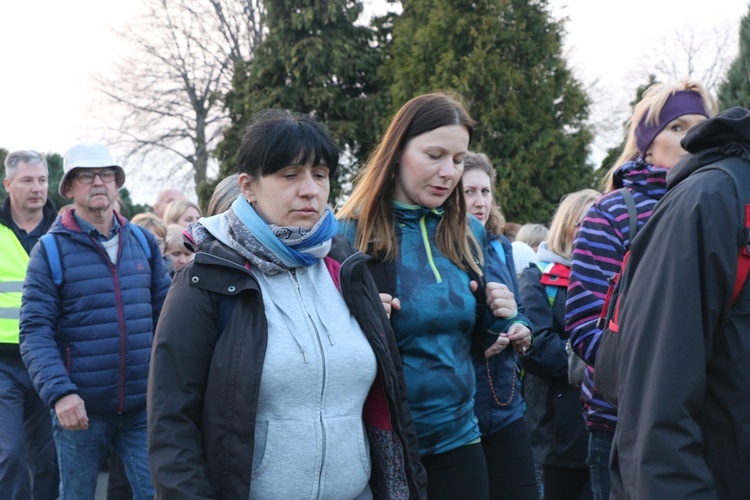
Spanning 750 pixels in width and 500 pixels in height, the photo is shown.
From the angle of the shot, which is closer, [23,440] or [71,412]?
[71,412]

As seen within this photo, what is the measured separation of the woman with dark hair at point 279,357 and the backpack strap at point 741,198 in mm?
1091

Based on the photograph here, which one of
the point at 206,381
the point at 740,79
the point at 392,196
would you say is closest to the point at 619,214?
the point at 392,196

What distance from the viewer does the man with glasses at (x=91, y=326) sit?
4461mm

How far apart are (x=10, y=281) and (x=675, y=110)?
14.0 ft

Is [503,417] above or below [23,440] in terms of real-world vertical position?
above

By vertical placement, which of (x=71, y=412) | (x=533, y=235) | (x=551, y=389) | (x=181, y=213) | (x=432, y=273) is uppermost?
(x=181, y=213)

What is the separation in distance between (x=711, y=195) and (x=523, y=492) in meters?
1.93

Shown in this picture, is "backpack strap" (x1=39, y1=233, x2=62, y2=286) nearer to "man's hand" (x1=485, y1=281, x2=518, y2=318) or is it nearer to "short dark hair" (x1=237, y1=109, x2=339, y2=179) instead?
"short dark hair" (x1=237, y1=109, x2=339, y2=179)

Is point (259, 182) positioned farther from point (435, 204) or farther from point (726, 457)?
point (726, 457)

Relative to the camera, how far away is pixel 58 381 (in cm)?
432

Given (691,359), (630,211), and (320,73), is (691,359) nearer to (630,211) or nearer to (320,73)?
(630,211)

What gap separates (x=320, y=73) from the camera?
24109 mm

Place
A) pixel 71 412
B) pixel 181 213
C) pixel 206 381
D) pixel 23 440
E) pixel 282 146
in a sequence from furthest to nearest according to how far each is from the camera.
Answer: pixel 181 213, pixel 23 440, pixel 71 412, pixel 282 146, pixel 206 381

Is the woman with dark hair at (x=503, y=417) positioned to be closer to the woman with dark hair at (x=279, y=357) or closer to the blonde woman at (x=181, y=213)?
the woman with dark hair at (x=279, y=357)
